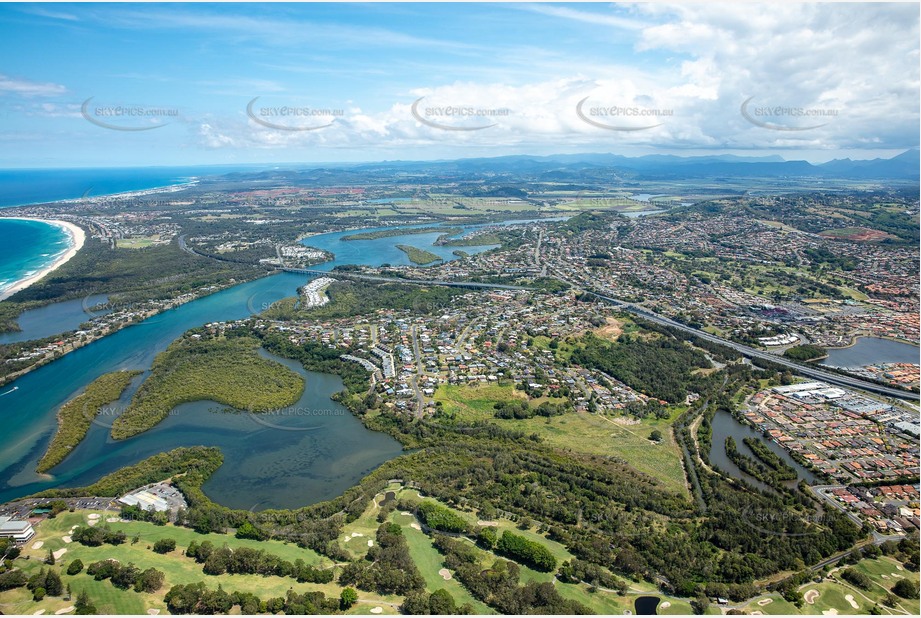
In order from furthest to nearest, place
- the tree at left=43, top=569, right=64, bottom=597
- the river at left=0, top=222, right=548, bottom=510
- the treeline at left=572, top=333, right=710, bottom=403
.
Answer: the treeline at left=572, top=333, right=710, bottom=403, the river at left=0, top=222, right=548, bottom=510, the tree at left=43, top=569, right=64, bottom=597

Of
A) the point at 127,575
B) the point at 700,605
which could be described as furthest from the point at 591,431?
the point at 127,575

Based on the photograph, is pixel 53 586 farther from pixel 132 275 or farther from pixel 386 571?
pixel 132 275

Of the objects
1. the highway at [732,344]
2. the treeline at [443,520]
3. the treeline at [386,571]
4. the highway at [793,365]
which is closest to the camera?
the treeline at [386,571]

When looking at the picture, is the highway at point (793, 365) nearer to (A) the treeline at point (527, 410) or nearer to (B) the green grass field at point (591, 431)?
(B) the green grass field at point (591, 431)

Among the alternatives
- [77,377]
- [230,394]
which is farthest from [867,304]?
[77,377]

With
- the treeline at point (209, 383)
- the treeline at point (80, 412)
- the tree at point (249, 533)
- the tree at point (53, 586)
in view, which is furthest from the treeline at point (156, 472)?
the tree at point (53, 586)

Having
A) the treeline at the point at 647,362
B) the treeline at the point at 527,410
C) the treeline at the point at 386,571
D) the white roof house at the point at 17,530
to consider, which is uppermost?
the treeline at the point at 647,362

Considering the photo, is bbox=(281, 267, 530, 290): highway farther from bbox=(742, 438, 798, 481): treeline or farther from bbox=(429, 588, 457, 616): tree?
bbox=(429, 588, 457, 616): tree

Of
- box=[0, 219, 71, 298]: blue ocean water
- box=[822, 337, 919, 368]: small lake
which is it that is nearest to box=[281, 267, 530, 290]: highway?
box=[822, 337, 919, 368]: small lake
